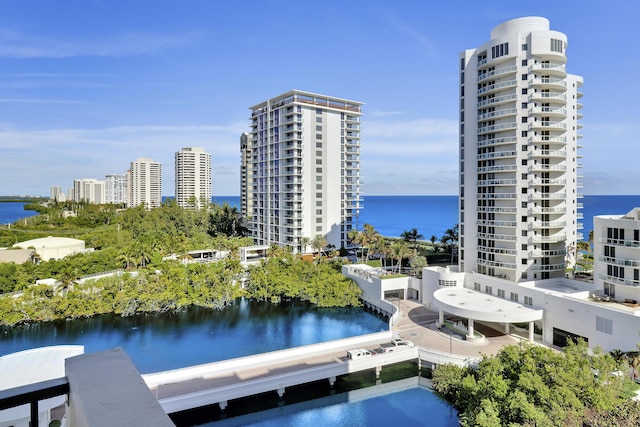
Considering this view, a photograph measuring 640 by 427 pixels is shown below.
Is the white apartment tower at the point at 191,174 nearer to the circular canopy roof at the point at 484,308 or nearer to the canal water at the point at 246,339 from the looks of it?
the canal water at the point at 246,339

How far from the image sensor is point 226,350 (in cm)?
3259

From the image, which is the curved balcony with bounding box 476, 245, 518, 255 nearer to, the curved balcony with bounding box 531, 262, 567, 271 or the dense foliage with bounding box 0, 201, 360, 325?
the curved balcony with bounding box 531, 262, 567, 271

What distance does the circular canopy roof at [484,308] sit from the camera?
30812mm

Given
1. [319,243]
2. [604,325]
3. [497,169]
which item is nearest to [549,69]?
[497,169]

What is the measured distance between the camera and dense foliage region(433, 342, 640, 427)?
1816 centimetres

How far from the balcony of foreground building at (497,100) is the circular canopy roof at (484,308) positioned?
1741 centimetres

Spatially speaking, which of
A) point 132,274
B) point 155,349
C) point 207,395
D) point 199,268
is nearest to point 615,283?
point 207,395

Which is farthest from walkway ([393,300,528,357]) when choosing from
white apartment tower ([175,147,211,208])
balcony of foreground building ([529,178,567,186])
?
white apartment tower ([175,147,211,208])

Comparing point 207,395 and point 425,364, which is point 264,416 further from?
point 425,364

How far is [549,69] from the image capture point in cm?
3697

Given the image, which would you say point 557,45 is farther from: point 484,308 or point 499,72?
point 484,308

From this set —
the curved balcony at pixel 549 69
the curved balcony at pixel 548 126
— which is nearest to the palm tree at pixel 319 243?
the curved balcony at pixel 548 126

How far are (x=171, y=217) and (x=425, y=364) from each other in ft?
207

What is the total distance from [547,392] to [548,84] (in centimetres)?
2862
